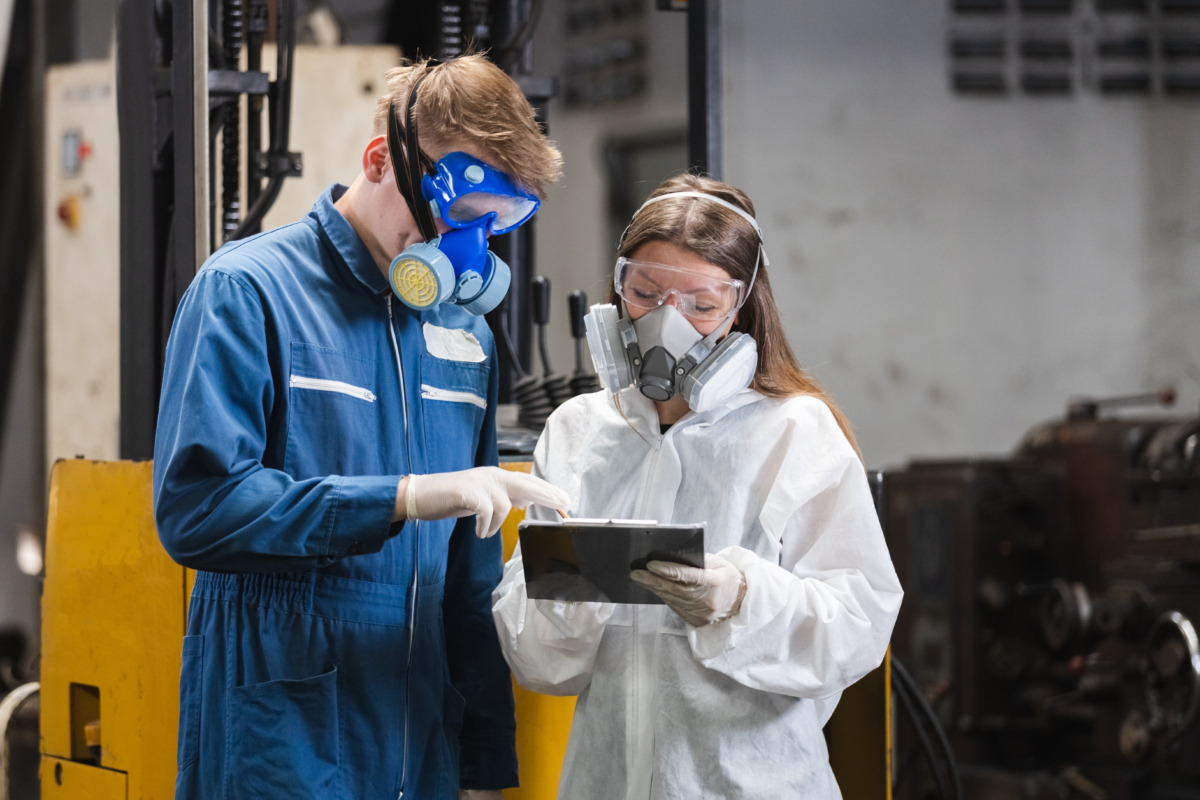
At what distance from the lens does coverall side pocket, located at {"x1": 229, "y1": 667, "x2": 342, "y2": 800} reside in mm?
1253

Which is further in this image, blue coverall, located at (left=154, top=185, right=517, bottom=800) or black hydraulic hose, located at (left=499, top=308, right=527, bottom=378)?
black hydraulic hose, located at (left=499, top=308, right=527, bottom=378)

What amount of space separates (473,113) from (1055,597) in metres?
3.00

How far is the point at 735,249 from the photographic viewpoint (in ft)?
4.75

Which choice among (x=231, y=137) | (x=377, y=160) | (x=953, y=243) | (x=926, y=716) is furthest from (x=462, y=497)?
(x=953, y=243)

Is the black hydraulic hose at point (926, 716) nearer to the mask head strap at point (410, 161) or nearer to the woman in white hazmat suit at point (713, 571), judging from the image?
the woman in white hazmat suit at point (713, 571)

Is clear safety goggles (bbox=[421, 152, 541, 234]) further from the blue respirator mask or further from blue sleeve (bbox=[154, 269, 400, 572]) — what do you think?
blue sleeve (bbox=[154, 269, 400, 572])

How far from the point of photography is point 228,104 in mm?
2018

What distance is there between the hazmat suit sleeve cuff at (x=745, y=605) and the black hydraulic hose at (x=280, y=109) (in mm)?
1206

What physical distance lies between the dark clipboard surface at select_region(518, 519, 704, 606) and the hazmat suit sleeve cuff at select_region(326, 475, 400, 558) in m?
0.16

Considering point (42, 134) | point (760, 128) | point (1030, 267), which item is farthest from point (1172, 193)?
point (42, 134)

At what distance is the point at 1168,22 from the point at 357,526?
223 inches

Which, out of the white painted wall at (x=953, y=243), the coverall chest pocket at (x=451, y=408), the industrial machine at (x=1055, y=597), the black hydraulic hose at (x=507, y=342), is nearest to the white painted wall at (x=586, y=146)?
the white painted wall at (x=953, y=243)

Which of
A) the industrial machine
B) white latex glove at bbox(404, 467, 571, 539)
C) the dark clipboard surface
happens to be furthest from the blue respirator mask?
the industrial machine

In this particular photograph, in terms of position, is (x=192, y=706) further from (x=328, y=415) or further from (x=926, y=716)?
(x=926, y=716)
